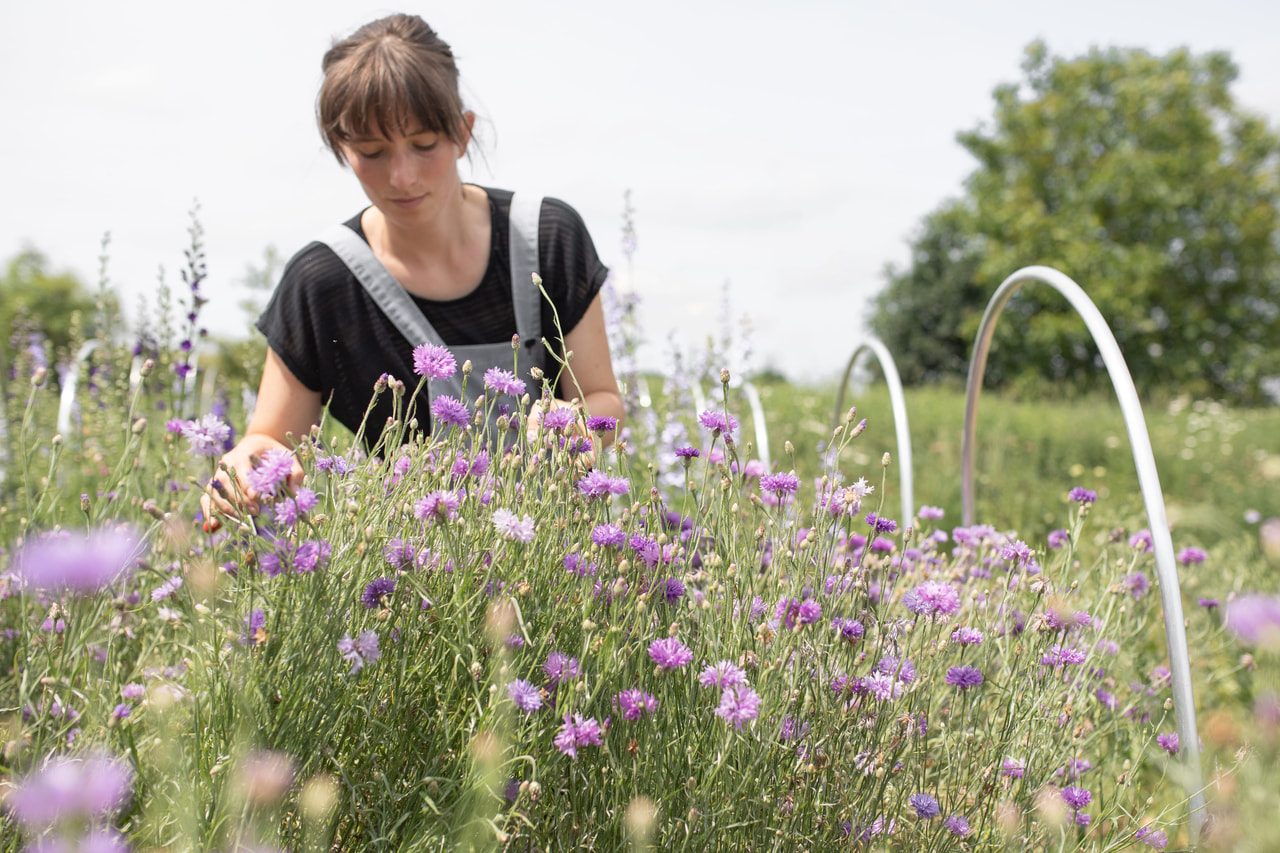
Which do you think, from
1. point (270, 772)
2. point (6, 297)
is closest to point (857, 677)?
point (270, 772)

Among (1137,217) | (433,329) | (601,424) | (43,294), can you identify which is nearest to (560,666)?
(601,424)

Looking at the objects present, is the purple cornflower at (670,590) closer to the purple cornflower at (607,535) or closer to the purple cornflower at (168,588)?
the purple cornflower at (607,535)

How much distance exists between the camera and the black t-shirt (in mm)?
2584

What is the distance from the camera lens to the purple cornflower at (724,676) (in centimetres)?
118

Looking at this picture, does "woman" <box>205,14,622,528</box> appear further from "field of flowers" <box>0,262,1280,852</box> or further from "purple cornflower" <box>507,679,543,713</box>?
"purple cornflower" <box>507,679,543,713</box>

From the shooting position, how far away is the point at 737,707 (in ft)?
3.78

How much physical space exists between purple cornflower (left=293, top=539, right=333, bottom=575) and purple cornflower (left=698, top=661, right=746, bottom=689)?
513 millimetres

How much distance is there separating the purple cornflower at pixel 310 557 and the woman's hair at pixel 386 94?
1336mm

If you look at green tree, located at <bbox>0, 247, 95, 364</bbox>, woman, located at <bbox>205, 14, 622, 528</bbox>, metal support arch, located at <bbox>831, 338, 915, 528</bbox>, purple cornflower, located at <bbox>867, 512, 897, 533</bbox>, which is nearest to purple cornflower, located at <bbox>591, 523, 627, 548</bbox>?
purple cornflower, located at <bbox>867, 512, 897, 533</bbox>

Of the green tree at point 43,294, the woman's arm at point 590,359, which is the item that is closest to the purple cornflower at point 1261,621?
the woman's arm at point 590,359

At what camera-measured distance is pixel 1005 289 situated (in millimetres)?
2459

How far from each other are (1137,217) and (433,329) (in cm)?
2225

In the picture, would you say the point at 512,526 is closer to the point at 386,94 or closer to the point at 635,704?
the point at 635,704

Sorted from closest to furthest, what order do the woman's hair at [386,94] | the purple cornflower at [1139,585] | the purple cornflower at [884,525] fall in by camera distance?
the purple cornflower at [884,525]
the woman's hair at [386,94]
the purple cornflower at [1139,585]
